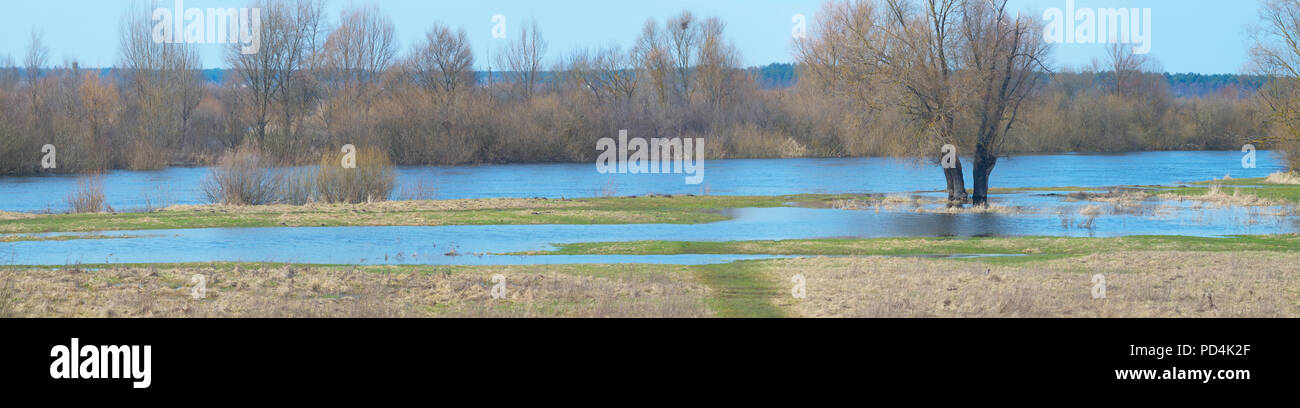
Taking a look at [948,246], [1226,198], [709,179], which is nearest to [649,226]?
[948,246]

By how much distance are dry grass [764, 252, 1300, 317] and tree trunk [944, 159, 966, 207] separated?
16.6 meters

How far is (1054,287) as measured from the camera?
1717 cm

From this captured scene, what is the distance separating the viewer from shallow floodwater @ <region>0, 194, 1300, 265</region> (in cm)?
2353

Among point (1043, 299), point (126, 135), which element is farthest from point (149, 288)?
point (126, 135)

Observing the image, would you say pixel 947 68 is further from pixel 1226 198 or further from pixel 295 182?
pixel 295 182

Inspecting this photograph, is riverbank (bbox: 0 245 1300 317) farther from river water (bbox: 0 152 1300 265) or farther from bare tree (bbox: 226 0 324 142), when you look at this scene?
bare tree (bbox: 226 0 324 142)

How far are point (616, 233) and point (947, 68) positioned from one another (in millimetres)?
14208

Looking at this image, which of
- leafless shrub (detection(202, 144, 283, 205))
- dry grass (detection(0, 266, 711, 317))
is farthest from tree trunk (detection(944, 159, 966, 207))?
leafless shrub (detection(202, 144, 283, 205))

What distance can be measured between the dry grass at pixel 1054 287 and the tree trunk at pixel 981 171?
16257 millimetres

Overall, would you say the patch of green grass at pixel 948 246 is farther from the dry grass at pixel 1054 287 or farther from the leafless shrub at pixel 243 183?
the leafless shrub at pixel 243 183

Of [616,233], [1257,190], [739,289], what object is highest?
[1257,190]

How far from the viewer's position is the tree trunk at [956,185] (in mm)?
39000
